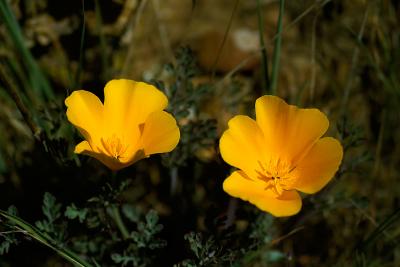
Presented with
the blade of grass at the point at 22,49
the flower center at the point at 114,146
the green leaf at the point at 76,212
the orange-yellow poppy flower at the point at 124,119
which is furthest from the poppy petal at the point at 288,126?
the blade of grass at the point at 22,49

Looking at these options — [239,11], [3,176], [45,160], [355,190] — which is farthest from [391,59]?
[3,176]

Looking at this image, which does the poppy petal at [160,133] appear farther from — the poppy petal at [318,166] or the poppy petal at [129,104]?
the poppy petal at [318,166]

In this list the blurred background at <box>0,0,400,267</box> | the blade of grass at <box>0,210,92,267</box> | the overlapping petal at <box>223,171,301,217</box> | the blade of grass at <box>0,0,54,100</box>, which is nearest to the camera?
the overlapping petal at <box>223,171,301,217</box>

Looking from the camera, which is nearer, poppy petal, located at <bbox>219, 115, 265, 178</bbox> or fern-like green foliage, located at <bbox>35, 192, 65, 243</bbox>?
poppy petal, located at <bbox>219, 115, 265, 178</bbox>

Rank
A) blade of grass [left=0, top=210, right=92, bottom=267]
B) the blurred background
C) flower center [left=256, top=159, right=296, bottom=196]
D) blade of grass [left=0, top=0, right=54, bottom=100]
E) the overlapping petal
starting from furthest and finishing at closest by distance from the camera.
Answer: blade of grass [left=0, top=0, right=54, bottom=100]
the blurred background
flower center [left=256, top=159, right=296, bottom=196]
blade of grass [left=0, top=210, right=92, bottom=267]
the overlapping petal

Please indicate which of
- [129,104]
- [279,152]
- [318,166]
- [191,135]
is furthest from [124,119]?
[318,166]

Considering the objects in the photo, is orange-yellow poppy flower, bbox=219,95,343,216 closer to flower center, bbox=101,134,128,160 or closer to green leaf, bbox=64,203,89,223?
Answer: flower center, bbox=101,134,128,160

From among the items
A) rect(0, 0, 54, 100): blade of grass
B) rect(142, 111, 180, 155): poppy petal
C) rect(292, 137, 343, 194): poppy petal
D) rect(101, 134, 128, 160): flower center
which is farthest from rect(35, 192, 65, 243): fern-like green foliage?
rect(292, 137, 343, 194): poppy petal
